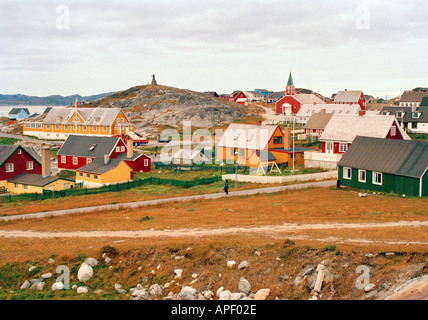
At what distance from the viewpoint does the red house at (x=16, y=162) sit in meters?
50.5

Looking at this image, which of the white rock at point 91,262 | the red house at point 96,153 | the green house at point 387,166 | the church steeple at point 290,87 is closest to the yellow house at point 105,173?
the red house at point 96,153

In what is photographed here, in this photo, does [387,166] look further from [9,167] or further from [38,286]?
[9,167]

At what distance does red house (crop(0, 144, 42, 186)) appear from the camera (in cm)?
5053

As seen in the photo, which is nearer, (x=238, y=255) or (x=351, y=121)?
(x=238, y=255)

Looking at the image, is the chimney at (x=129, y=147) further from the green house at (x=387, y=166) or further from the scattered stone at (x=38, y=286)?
the scattered stone at (x=38, y=286)

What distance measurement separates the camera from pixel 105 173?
50250 mm

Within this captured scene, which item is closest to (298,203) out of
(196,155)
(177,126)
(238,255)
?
(238,255)

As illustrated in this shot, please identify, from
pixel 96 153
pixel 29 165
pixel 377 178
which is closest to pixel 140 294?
pixel 377 178

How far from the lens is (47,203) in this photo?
133 ft

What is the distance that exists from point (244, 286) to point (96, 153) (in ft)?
145

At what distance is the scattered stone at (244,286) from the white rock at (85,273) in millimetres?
7209

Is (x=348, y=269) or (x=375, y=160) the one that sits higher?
(x=375, y=160)
